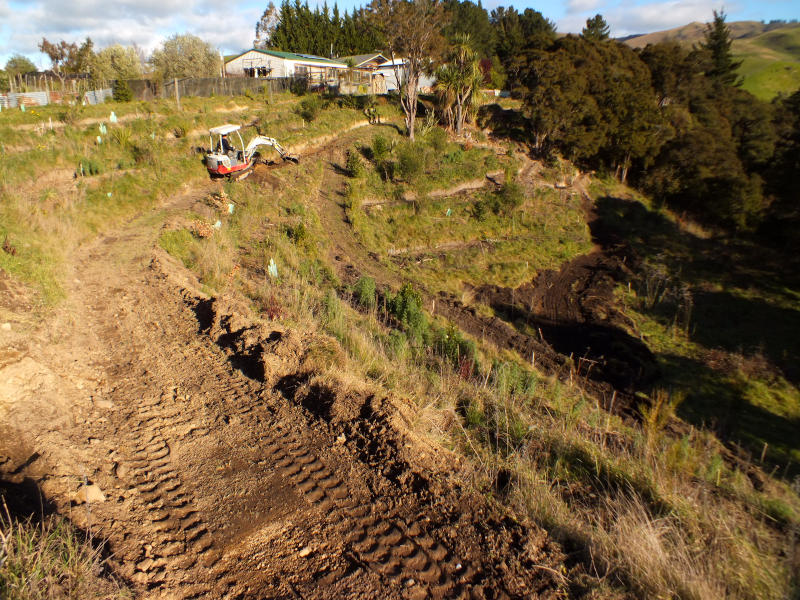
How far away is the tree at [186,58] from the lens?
154 feet

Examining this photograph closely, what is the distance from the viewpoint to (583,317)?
15617mm

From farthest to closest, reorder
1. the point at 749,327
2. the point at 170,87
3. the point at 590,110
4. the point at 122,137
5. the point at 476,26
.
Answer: the point at 476,26
the point at 170,87
the point at 590,110
the point at 122,137
the point at 749,327

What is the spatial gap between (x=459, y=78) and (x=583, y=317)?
70.2 ft

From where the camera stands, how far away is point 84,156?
1586cm

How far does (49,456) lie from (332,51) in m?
70.6

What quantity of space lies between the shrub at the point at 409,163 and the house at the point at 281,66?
2436 cm

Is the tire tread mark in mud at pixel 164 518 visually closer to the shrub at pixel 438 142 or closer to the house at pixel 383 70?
the shrub at pixel 438 142

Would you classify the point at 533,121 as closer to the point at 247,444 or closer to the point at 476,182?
the point at 476,182

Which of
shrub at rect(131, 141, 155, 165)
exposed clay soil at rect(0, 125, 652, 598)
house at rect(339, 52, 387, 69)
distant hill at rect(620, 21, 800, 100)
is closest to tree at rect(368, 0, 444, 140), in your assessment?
shrub at rect(131, 141, 155, 165)

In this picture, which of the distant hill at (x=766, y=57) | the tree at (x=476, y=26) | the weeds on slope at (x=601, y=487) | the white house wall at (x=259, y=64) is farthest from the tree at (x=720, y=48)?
the weeds on slope at (x=601, y=487)

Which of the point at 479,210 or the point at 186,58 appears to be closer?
the point at 479,210

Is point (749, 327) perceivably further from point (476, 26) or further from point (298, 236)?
point (476, 26)

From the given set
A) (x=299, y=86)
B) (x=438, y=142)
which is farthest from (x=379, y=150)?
(x=299, y=86)

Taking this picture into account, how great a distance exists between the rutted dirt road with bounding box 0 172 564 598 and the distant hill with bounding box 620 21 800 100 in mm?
52482
